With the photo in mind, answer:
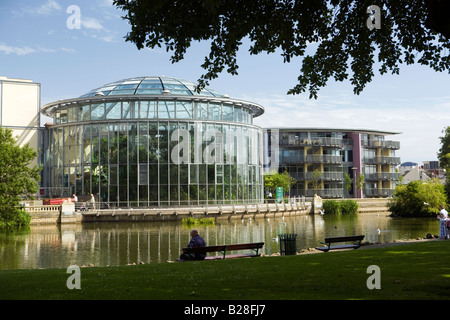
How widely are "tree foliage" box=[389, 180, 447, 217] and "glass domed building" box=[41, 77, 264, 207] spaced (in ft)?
57.0

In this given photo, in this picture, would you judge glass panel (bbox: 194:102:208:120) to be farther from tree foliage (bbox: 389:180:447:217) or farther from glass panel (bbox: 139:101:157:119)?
tree foliage (bbox: 389:180:447:217)

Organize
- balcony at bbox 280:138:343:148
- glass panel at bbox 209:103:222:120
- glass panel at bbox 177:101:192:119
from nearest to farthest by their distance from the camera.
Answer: glass panel at bbox 177:101:192:119
glass panel at bbox 209:103:222:120
balcony at bbox 280:138:343:148

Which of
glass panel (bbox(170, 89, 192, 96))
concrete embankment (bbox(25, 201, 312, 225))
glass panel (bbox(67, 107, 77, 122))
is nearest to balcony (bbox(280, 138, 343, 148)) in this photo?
concrete embankment (bbox(25, 201, 312, 225))

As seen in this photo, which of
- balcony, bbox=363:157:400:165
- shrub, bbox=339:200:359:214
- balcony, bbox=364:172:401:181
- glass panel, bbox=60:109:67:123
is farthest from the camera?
balcony, bbox=363:157:400:165

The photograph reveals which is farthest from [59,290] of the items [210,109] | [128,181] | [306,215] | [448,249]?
[306,215]

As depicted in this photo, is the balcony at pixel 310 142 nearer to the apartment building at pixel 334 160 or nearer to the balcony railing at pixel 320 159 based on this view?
the apartment building at pixel 334 160

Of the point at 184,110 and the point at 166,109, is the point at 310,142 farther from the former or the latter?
the point at 166,109

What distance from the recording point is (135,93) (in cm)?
5112

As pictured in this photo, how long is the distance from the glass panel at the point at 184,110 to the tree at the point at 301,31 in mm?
38259

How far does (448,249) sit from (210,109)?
40.0 m

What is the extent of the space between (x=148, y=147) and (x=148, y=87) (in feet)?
23.9

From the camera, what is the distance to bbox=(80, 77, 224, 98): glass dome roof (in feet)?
170

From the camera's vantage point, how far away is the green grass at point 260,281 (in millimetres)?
8422

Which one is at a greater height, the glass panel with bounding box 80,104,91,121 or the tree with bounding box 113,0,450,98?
the glass panel with bounding box 80,104,91,121
